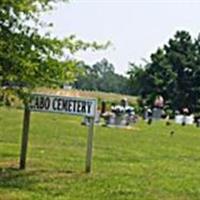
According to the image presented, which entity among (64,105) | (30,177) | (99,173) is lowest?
(30,177)

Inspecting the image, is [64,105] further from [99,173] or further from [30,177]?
[30,177]

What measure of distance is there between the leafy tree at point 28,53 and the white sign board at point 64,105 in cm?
110

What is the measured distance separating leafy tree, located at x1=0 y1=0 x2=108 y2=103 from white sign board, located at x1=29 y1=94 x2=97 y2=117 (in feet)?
3.62

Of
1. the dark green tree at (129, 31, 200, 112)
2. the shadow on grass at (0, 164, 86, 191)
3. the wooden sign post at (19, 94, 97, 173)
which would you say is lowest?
the shadow on grass at (0, 164, 86, 191)

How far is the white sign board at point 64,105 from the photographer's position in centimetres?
1594

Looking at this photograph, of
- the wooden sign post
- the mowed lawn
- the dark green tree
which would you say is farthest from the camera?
the dark green tree

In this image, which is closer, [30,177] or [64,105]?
[30,177]

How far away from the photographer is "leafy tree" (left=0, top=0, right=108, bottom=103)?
14.1 metres

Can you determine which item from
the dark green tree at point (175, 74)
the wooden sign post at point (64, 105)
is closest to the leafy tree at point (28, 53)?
the wooden sign post at point (64, 105)

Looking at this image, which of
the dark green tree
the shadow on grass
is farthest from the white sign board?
the dark green tree

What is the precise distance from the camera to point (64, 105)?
Result: 16.1 metres

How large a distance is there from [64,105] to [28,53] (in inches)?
77.4

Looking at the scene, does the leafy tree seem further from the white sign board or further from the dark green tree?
the dark green tree

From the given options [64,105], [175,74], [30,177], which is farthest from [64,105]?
[175,74]
